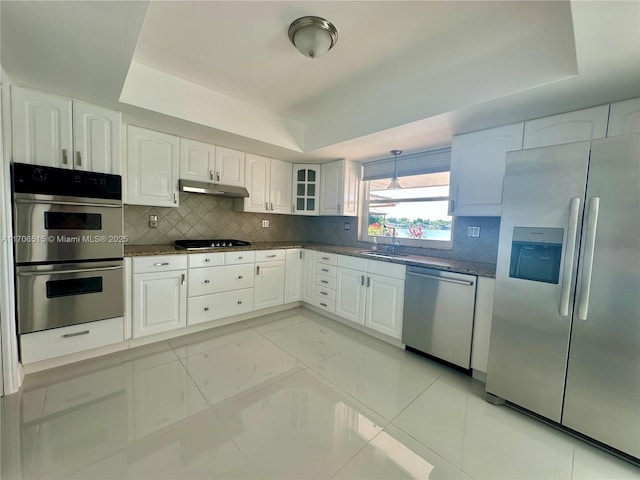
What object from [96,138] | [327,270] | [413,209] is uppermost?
[96,138]

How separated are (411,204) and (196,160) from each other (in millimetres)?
2602

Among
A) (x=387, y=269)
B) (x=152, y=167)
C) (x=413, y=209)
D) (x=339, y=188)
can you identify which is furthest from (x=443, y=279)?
(x=152, y=167)

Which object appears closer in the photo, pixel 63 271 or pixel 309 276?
pixel 63 271

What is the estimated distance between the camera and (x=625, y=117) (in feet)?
5.56

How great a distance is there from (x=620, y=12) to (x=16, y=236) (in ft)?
11.8

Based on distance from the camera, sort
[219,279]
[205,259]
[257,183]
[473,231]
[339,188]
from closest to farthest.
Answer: [473,231] → [205,259] → [219,279] → [257,183] → [339,188]

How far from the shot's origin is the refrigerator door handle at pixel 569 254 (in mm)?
1541

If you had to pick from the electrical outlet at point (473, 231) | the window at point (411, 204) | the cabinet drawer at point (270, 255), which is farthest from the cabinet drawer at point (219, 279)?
the electrical outlet at point (473, 231)

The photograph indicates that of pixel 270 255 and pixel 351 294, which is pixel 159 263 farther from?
pixel 351 294

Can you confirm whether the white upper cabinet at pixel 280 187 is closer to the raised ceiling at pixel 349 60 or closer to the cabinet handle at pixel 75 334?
the raised ceiling at pixel 349 60

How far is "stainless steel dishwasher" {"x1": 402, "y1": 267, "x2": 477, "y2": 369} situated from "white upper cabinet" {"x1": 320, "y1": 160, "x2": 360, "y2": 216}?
1.44 m

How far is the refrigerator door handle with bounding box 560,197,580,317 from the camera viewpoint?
1541mm

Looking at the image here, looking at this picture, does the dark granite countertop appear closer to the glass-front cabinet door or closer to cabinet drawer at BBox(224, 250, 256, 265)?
cabinet drawer at BBox(224, 250, 256, 265)

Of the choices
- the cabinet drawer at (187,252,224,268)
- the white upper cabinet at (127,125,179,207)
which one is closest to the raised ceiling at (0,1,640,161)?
the white upper cabinet at (127,125,179,207)
